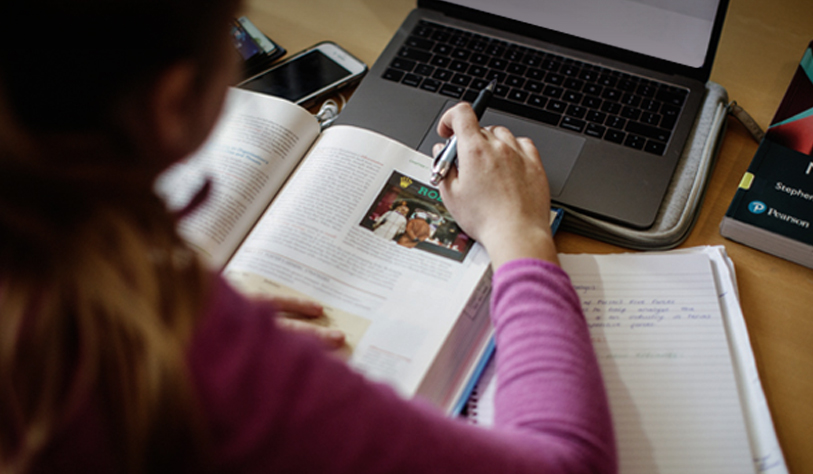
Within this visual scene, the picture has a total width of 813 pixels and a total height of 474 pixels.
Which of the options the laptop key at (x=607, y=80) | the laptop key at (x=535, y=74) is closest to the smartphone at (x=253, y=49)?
the laptop key at (x=535, y=74)

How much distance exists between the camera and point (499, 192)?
63 centimetres

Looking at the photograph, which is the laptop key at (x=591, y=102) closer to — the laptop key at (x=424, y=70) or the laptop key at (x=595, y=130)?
the laptop key at (x=595, y=130)

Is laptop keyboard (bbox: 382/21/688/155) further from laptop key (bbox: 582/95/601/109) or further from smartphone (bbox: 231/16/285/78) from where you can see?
smartphone (bbox: 231/16/285/78)

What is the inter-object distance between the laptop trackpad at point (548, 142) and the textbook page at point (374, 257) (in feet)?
0.33

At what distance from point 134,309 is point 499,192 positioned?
421 millimetres

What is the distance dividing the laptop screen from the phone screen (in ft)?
0.77

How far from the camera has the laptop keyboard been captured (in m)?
0.76

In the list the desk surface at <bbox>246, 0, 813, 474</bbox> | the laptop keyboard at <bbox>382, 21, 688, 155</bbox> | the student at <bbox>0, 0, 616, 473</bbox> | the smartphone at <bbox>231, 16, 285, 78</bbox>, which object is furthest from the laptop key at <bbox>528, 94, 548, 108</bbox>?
the student at <bbox>0, 0, 616, 473</bbox>

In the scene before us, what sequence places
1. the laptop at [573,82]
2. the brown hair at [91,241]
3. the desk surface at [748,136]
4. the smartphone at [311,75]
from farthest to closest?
the smartphone at [311,75] < the laptop at [573,82] < the desk surface at [748,136] < the brown hair at [91,241]

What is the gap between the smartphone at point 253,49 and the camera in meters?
0.86

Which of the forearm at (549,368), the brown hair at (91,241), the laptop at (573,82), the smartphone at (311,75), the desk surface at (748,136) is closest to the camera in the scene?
the brown hair at (91,241)

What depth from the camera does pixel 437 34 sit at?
868mm

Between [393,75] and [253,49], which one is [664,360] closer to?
[393,75]

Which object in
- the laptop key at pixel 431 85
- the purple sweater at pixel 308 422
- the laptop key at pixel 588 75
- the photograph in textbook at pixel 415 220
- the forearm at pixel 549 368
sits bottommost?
the purple sweater at pixel 308 422
